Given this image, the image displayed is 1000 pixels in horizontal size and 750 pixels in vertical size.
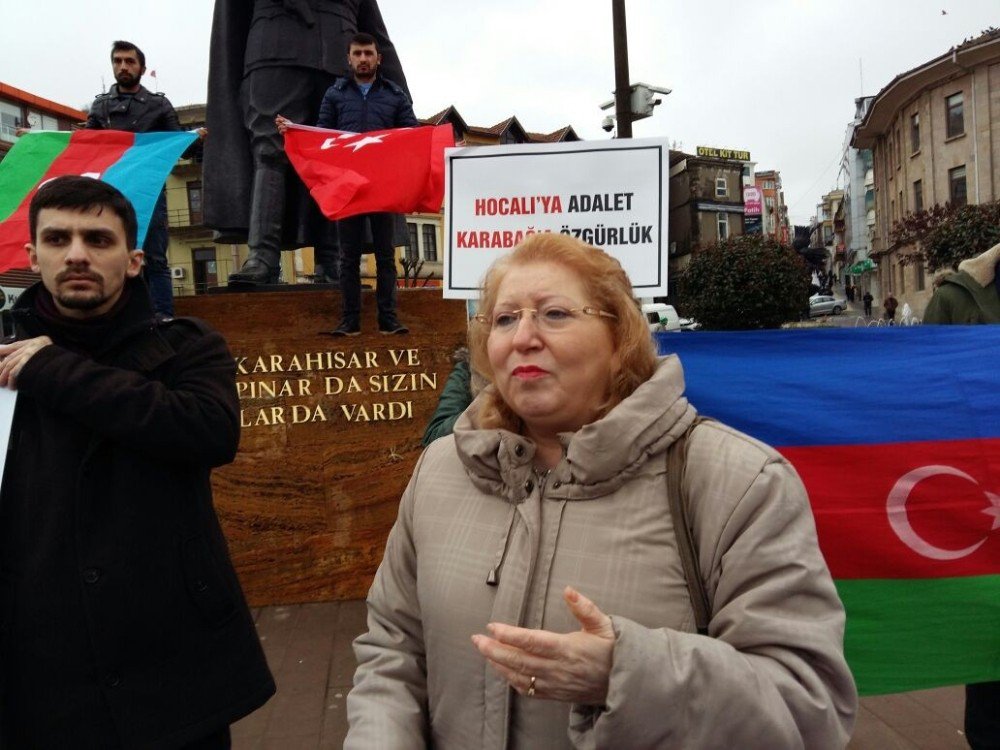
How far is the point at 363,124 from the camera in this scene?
18.5 ft

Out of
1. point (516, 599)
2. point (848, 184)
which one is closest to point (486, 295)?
point (516, 599)

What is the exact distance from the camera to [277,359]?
513 centimetres

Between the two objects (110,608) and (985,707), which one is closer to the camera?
(110,608)

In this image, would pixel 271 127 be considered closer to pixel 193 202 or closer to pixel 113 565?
pixel 113 565

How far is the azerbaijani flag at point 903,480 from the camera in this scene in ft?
8.85

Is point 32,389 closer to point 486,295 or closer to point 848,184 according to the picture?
point 486,295

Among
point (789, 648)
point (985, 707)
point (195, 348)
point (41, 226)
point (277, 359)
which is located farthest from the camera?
point (277, 359)

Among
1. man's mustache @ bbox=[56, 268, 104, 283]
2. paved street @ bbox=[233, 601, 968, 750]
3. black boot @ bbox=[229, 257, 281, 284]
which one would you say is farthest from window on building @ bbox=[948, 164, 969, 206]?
man's mustache @ bbox=[56, 268, 104, 283]

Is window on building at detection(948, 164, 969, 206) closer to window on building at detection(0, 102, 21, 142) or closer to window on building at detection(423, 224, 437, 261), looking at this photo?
window on building at detection(423, 224, 437, 261)

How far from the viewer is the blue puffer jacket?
5660mm

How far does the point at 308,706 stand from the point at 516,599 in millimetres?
2627

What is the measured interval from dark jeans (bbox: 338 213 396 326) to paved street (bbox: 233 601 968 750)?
2.11 m

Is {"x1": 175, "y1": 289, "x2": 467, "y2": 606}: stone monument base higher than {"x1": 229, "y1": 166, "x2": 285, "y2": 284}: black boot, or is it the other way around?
{"x1": 229, "y1": 166, "x2": 285, "y2": 284}: black boot

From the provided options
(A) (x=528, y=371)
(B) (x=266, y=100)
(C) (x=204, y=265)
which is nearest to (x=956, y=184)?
(C) (x=204, y=265)
